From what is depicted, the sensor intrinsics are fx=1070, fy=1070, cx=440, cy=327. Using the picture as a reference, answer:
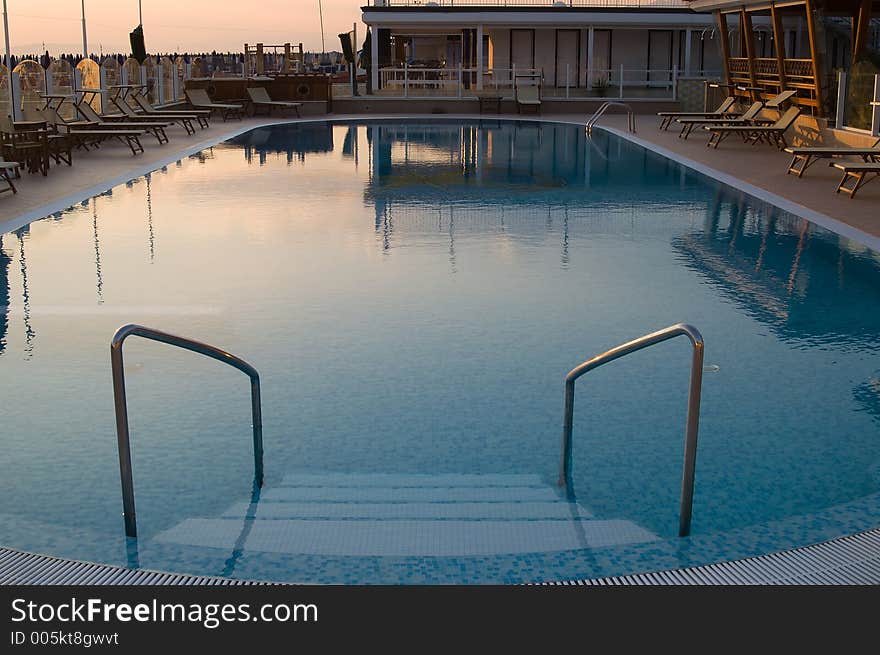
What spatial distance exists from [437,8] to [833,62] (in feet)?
43.8

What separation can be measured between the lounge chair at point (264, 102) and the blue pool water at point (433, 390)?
16381 mm

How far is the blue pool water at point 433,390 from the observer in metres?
4.12

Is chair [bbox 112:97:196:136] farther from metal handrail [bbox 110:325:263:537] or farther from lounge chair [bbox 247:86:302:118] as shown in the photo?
metal handrail [bbox 110:325:263:537]

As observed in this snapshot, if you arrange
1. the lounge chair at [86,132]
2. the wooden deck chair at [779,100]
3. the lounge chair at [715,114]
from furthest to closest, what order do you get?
the lounge chair at [715,114] → the wooden deck chair at [779,100] → the lounge chair at [86,132]

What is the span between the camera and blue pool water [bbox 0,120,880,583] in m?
4.12

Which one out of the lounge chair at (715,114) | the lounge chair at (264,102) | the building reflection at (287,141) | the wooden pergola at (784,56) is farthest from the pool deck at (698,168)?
the lounge chair at (264,102)

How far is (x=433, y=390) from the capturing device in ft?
19.7

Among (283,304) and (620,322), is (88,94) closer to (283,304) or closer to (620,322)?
(283,304)

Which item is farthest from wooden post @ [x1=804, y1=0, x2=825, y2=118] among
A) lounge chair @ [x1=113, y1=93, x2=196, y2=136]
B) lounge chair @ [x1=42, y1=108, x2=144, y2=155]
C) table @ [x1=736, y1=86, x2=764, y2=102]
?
lounge chair @ [x1=113, y1=93, x2=196, y2=136]

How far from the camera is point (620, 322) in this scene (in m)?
7.52

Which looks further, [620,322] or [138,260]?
[138,260]

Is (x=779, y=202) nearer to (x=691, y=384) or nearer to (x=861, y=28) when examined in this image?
(x=861, y=28)

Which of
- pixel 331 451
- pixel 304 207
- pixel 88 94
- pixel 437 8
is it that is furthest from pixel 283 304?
pixel 437 8

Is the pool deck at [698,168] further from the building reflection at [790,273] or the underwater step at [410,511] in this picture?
the underwater step at [410,511]
